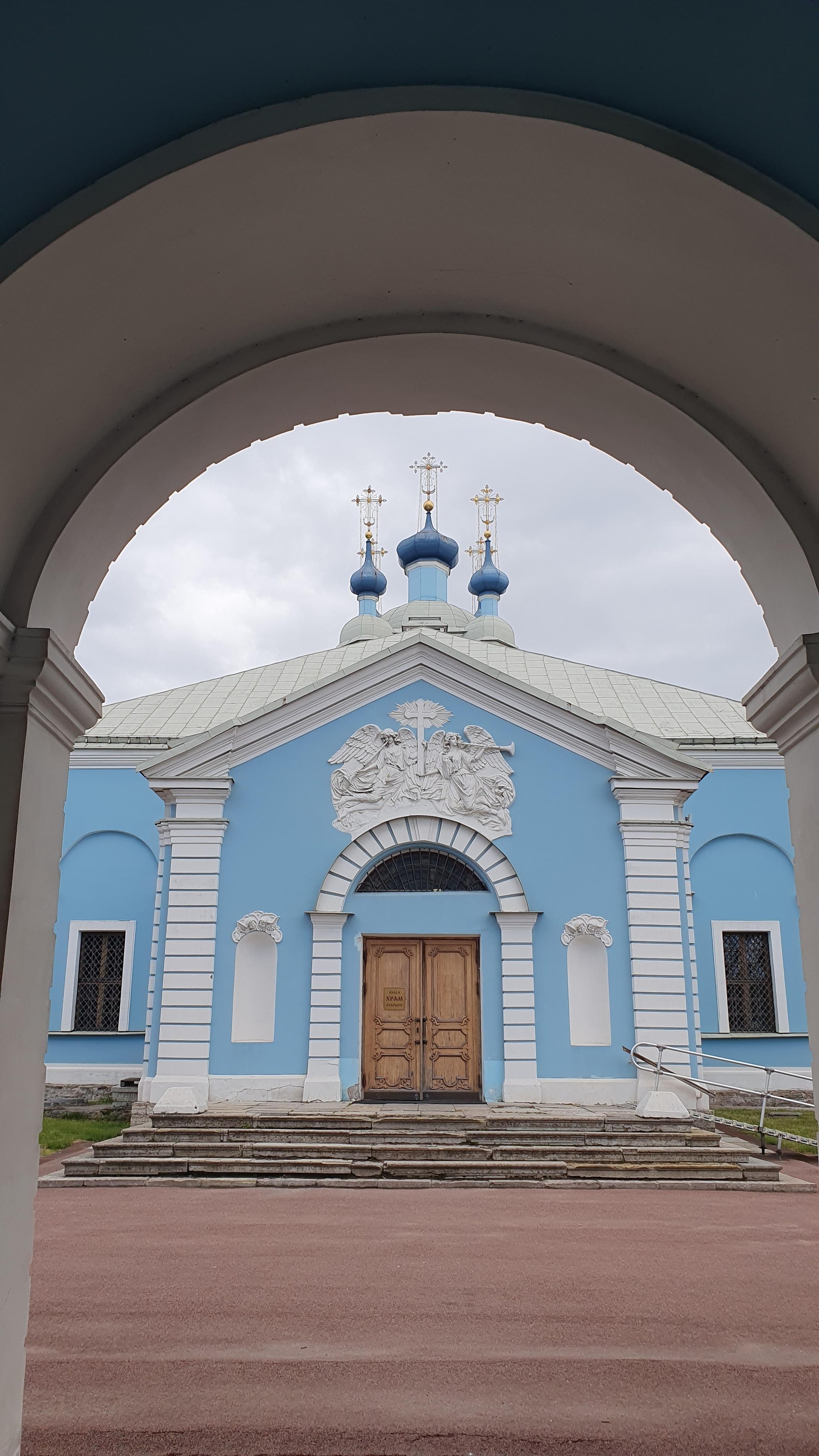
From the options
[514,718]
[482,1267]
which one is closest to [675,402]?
[482,1267]

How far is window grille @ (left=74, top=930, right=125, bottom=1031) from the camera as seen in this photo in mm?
19000

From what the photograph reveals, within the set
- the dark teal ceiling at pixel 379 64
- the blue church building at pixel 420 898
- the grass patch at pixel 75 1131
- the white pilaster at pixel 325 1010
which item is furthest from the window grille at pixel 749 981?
the dark teal ceiling at pixel 379 64

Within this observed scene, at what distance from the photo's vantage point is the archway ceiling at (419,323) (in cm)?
307

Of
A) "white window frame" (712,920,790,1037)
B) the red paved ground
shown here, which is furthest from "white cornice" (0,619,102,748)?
"white window frame" (712,920,790,1037)

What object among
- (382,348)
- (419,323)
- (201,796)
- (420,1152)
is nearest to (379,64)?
(419,323)

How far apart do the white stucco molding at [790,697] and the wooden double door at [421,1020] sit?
1130 cm

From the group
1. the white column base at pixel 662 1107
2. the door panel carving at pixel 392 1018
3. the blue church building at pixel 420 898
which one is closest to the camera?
the white column base at pixel 662 1107

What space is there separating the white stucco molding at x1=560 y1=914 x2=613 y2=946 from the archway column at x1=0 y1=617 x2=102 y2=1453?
11699mm

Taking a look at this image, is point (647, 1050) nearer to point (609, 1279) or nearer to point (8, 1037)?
point (609, 1279)

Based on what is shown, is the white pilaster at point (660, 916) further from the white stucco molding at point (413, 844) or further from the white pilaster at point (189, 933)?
the white pilaster at point (189, 933)

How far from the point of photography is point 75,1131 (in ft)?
50.0

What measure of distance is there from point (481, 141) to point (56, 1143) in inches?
539

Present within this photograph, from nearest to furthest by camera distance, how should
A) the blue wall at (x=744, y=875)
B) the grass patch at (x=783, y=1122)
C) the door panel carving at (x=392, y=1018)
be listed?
the grass patch at (x=783, y=1122) < the door panel carving at (x=392, y=1018) < the blue wall at (x=744, y=875)

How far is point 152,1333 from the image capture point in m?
5.78
